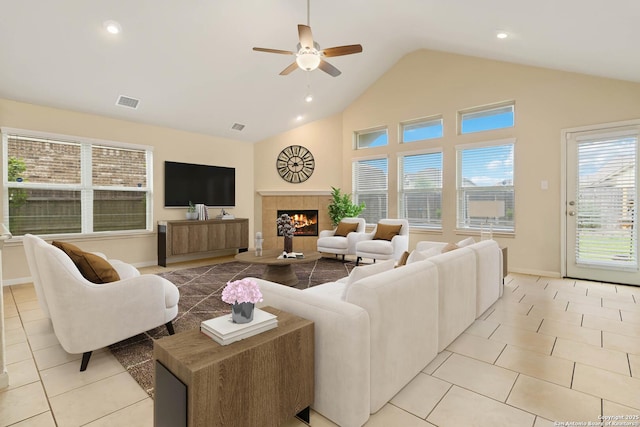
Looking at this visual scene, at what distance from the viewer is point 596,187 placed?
14.7 feet

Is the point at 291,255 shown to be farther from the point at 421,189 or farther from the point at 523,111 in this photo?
the point at 523,111

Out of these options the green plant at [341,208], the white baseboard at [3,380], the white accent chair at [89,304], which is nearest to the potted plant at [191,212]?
the green plant at [341,208]

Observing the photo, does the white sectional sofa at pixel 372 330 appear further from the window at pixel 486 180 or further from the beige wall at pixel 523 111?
the beige wall at pixel 523 111

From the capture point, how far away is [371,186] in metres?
7.03

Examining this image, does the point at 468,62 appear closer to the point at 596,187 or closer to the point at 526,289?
the point at 596,187

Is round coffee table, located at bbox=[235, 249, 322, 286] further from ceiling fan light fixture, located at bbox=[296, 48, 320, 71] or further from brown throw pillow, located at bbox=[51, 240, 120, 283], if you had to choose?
Answer: ceiling fan light fixture, located at bbox=[296, 48, 320, 71]

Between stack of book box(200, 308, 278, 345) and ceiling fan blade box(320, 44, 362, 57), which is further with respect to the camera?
ceiling fan blade box(320, 44, 362, 57)

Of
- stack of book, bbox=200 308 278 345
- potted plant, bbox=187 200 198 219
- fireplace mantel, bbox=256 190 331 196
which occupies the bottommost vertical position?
stack of book, bbox=200 308 278 345

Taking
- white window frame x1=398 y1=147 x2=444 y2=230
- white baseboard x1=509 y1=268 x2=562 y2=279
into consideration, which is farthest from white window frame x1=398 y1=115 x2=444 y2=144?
white baseboard x1=509 y1=268 x2=562 y2=279

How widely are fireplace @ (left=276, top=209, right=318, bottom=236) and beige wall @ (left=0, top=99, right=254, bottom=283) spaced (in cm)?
100

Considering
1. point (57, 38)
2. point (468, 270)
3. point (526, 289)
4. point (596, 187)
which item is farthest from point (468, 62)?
point (57, 38)

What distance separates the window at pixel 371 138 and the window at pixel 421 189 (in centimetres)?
64

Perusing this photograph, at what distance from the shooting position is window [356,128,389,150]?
6.86m

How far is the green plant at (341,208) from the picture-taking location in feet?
22.4
